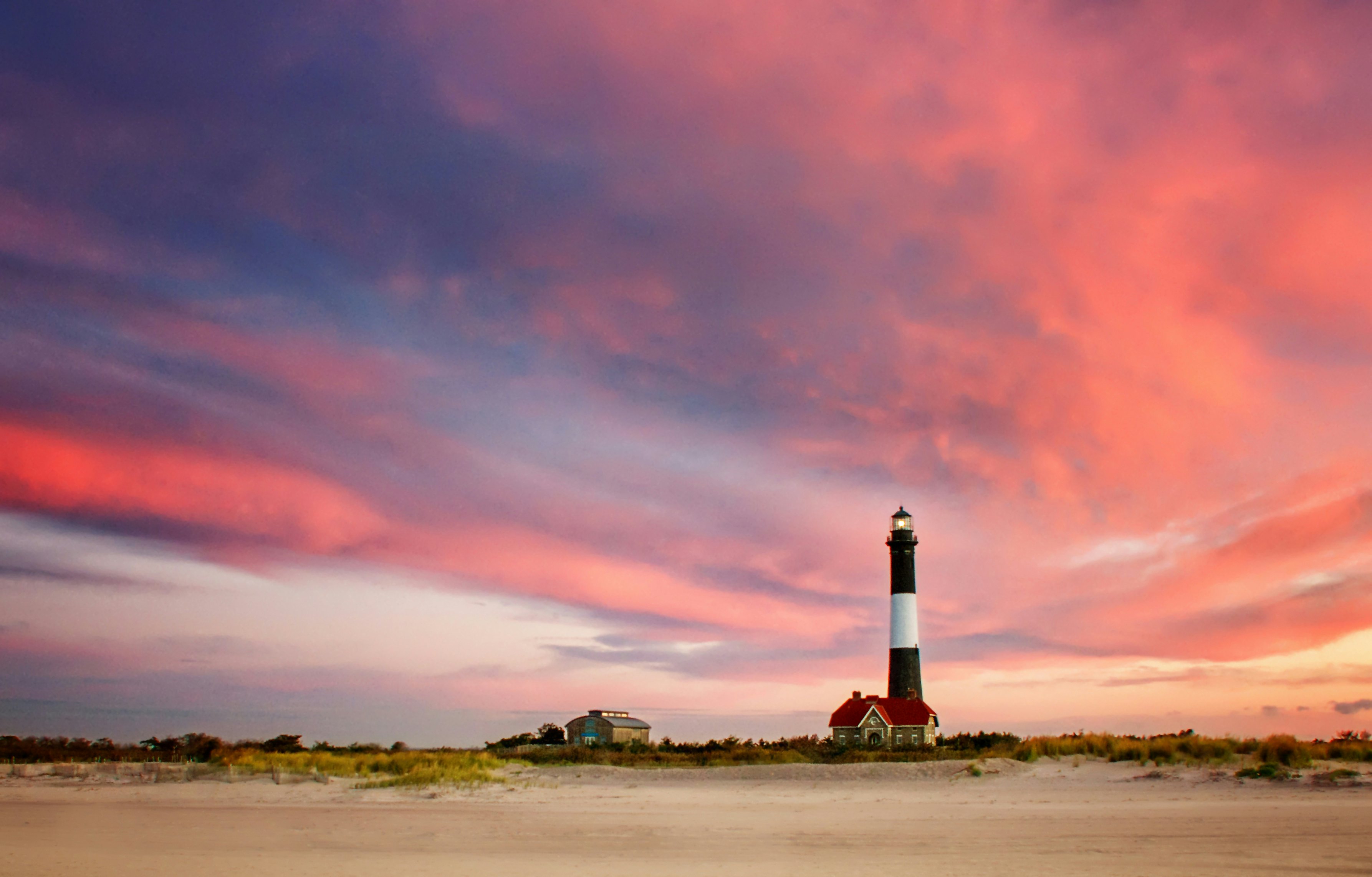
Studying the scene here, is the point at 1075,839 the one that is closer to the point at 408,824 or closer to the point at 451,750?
the point at 408,824

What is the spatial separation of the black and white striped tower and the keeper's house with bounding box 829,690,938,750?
2.62 feet

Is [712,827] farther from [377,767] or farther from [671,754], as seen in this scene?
[671,754]

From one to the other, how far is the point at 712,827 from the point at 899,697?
36.2m

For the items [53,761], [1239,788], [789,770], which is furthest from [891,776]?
[53,761]

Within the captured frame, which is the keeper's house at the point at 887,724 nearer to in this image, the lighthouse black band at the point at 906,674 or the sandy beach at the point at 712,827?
the lighthouse black band at the point at 906,674

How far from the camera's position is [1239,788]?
19.7 metres

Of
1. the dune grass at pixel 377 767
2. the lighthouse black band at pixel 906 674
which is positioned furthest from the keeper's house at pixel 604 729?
the dune grass at pixel 377 767

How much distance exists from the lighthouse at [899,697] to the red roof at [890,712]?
0.03m

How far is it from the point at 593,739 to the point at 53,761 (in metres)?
30.5

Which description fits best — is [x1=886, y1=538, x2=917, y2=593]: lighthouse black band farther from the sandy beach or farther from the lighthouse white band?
the sandy beach

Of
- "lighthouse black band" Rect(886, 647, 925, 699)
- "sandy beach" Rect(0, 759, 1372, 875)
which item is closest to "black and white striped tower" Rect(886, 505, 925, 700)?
"lighthouse black band" Rect(886, 647, 925, 699)

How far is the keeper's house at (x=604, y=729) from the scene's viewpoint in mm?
54500

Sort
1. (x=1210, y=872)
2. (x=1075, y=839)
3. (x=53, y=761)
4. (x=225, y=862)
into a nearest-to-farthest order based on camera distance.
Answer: (x=1210, y=872) → (x=225, y=862) → (x=1075, y=839) → (x=53, y=761)

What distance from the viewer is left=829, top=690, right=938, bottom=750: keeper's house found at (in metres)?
46.2
